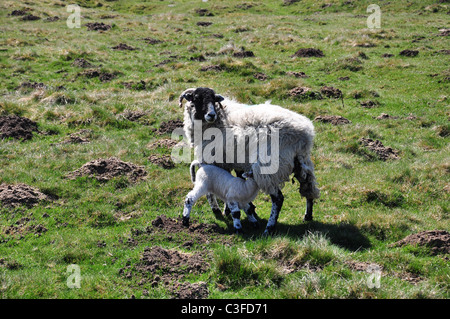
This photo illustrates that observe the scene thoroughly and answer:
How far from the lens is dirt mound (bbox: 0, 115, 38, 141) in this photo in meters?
12.9

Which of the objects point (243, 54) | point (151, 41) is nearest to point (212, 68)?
point (243, 54)

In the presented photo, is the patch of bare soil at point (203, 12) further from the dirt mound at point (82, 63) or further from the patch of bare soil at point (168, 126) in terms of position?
the patch of bare soil at point (168, 126)

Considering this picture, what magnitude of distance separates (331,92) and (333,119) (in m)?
3.48

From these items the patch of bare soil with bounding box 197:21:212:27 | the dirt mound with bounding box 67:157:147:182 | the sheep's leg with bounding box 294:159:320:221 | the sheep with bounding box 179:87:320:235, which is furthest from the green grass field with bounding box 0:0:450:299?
the patch of bare soil with bounding box 197:21:212:27

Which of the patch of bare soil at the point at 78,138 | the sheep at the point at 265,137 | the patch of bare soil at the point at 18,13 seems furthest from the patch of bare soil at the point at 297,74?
the patch of bare soil at the point at 18,13

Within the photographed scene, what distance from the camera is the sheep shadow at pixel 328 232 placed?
24.4ft

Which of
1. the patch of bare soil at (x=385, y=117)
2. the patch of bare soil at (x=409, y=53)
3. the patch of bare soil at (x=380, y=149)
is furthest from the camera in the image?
the patch of bare soil at (x=409, y=53)

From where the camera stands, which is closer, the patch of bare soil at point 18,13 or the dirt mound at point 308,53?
the dirt mound at point 308,53

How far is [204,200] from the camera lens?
9828 mm

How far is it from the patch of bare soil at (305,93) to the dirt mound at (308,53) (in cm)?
735

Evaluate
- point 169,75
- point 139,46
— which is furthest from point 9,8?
point 169,75

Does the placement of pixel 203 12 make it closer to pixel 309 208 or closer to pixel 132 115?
pixel 132 115
